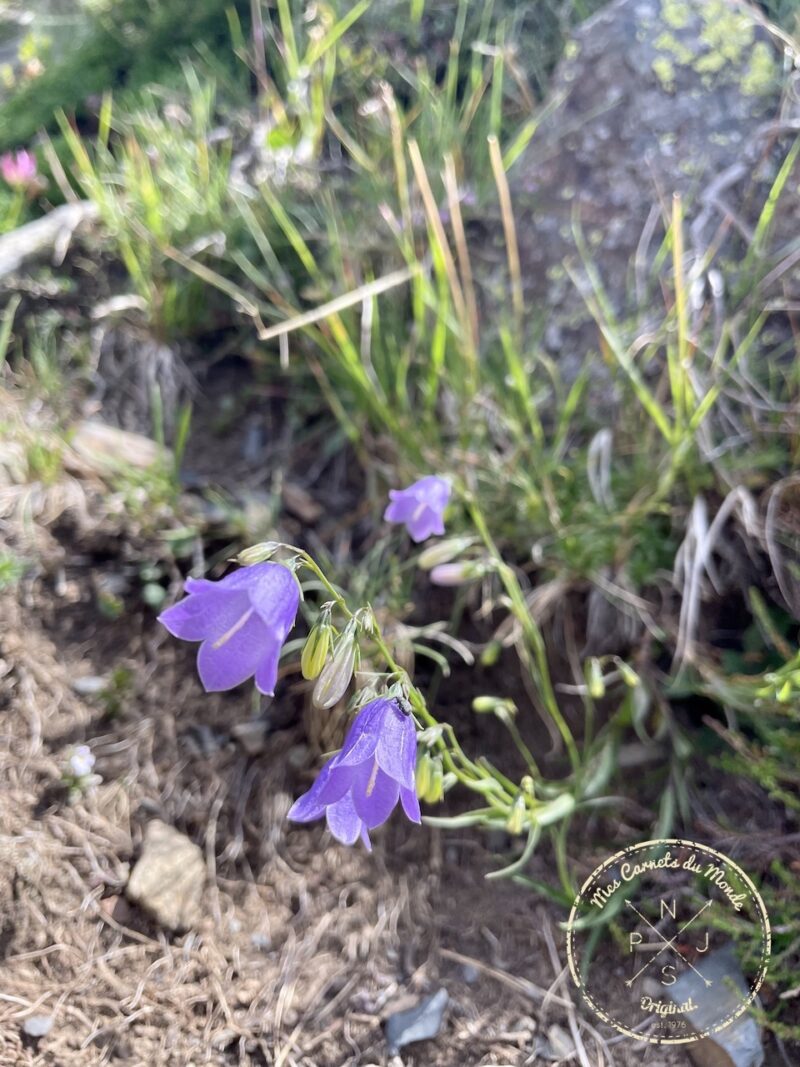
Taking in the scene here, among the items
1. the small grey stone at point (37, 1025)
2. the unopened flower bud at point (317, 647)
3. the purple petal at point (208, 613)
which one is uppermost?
the purple petal at point (208, 613)

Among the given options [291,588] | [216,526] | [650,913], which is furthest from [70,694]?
[650,913]

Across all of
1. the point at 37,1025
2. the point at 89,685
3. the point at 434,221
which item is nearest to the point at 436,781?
the point at 37,1025

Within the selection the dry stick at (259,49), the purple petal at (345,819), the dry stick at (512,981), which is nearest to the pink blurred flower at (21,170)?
the dry stick at (259,49)

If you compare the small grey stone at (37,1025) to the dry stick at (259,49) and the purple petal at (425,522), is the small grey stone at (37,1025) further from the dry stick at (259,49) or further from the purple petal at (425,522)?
the dry stick at (259,49)

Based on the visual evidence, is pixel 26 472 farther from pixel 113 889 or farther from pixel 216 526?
pixel 113 889

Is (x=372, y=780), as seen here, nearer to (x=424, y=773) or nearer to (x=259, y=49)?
(x=424, y=773)

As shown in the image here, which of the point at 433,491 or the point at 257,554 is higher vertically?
the point at 257,554
